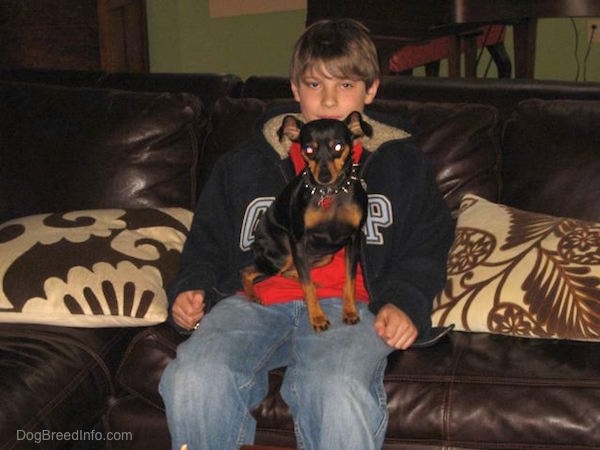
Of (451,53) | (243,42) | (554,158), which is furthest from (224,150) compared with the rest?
(243,42)

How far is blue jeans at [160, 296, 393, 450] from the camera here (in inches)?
78.2

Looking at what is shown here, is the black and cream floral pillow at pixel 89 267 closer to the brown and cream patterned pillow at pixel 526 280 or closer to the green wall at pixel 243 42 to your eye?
the brown and cream patterned pillow at pixel 526 280

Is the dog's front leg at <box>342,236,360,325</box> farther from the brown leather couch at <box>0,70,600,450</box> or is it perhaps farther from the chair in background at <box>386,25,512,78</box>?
the chair in background at <box>386,25,512,78</box>

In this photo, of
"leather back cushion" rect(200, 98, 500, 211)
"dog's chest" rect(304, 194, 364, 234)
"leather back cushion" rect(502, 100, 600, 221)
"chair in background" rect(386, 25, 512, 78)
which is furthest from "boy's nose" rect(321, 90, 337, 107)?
"chair in background" rect(386, 25, 512, 78)

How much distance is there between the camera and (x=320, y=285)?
2340mm

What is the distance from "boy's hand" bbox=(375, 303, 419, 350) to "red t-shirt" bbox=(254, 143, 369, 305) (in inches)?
7.2

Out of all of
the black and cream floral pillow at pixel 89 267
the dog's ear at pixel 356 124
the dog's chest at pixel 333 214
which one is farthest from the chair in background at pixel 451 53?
the dog's chest at pixel 333 214

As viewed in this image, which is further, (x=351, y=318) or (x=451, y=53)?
(x=451, y=53)

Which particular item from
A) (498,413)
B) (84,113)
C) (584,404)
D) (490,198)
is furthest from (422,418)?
(84,113)

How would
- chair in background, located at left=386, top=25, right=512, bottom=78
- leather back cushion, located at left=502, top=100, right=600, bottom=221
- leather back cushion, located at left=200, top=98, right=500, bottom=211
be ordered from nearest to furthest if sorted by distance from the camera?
→ leather back cushion, located at left=502, top=100, right=600, bottom=221 < leather back cushion, located at left=200, top=98, right=500, bottom=211 < chair in background, located at left=386, top=25, right=512, bottom=78

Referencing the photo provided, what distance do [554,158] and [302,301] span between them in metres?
0.89

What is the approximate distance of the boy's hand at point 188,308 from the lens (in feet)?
7.61

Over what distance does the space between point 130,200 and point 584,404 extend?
1.49 m

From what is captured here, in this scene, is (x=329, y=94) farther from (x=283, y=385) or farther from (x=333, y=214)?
(x=283, y=385)
